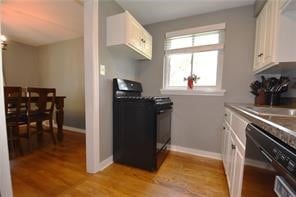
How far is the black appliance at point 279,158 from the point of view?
1.34 ft

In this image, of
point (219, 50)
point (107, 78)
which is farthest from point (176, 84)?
point (107, 78)

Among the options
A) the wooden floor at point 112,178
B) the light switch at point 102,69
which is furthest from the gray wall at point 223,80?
the light switch at point 102,69

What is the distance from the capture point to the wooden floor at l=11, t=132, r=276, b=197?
4.88 feet

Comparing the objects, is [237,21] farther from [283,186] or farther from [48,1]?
[48,1]

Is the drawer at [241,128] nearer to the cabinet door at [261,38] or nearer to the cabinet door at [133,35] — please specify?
the cabinet door at [261,38]

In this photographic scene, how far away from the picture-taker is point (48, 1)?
6.90 feet

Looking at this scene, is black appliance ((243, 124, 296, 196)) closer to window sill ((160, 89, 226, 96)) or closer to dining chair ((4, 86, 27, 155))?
window sill ((160, 89, 226, 96))

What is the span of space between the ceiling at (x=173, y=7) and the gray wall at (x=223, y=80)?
0.10 metres

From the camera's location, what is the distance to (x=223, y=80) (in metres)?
2.24

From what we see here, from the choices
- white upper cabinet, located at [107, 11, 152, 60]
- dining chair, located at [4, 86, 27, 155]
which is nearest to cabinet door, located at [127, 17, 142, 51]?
white upper cabinet, located at [107, 11, 152, 60]

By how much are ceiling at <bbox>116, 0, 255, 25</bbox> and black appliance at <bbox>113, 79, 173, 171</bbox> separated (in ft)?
3.62

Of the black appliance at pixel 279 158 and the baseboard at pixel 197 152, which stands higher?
the black appliance at pixel 279 158

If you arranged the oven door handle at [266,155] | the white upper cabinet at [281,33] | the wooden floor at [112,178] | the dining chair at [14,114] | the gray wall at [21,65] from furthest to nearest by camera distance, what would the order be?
the gray wall at [21,65], the dining chair at [14,114], the wooden floor at [112,178], the white upper cabinet at [281,33], the oven door handle at [266,155]

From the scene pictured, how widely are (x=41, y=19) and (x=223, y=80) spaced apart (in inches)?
128
